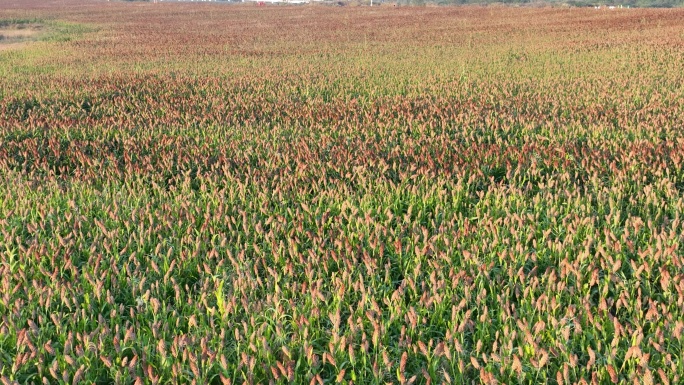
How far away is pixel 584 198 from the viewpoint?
446 centimetres

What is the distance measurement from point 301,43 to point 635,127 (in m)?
19.2

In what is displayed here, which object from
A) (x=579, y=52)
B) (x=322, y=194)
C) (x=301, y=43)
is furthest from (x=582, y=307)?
(x=301, y=43)

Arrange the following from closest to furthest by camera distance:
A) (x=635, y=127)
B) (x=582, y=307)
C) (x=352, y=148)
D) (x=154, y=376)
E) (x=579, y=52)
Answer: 1. (x=154, y=376)
2. (x=582, y=307)
3. (x=352, y=148)
4. (x=635, y=127)
5. (x=579, y=52)

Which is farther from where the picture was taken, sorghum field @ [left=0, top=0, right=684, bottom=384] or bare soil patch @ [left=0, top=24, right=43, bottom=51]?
bare soil patch @ [left=0, top=24, right=43, bottom=51]

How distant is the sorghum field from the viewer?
2574mm

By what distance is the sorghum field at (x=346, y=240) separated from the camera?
2574mm

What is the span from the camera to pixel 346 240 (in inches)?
142

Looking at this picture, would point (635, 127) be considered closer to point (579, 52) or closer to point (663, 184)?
point (663, 184)

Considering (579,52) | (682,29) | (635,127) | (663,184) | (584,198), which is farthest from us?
(682,29)

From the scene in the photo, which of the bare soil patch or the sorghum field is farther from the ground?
the bare soil patch

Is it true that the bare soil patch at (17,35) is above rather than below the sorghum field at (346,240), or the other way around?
above

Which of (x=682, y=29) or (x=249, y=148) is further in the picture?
(x=682, y=29)

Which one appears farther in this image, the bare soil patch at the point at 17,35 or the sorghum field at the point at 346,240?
the bare soil patch at the point at 17,35

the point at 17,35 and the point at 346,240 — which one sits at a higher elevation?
the point at 17,35
